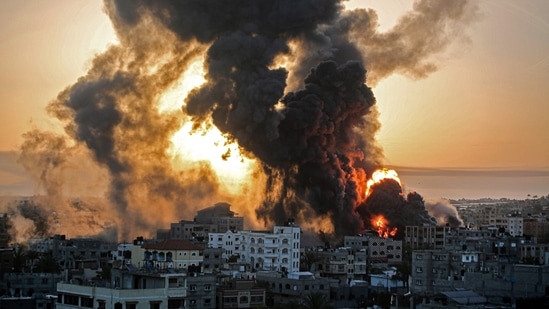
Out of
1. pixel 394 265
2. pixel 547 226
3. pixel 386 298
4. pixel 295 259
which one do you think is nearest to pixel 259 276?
pixel 386 298

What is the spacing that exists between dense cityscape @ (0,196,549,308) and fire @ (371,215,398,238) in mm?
1191

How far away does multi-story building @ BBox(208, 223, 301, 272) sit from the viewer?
271ft

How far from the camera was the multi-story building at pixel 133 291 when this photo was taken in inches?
1929

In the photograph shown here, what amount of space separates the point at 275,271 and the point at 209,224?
29712mm

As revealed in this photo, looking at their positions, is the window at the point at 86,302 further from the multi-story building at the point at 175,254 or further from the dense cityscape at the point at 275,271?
the multi-story building at the point at 175,254

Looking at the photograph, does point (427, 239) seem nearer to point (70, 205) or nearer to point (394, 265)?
point (394, 265)

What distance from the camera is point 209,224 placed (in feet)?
333

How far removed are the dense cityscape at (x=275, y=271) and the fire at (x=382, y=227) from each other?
1.19 meters

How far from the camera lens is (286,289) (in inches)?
2534

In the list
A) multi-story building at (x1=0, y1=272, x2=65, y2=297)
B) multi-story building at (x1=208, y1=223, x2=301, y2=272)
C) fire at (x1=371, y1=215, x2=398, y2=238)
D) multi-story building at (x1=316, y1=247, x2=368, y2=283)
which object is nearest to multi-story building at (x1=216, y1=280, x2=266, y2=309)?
multi-story building at (x1=0, y1=272, x2=65, y2=297)

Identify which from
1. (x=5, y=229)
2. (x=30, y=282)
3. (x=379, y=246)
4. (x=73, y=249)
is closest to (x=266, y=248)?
(x=379, y=246)

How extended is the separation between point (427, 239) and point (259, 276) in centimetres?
Answer: 3276

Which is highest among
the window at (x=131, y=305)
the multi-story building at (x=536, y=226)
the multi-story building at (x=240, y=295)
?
the multi-story building at (x=536, y=226)

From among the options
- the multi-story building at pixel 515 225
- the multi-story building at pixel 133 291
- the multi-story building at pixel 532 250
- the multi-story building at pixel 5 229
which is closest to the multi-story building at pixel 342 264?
the multi-story building at pixel 532 250
